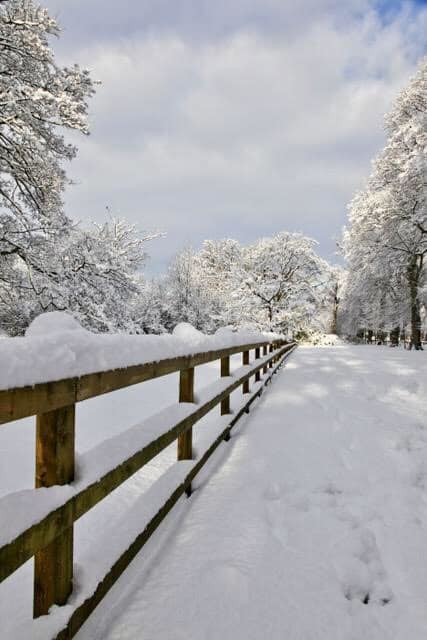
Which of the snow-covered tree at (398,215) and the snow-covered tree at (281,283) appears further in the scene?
the snow-covered tree at (281,283)

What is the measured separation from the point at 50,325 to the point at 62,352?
0.57 feet

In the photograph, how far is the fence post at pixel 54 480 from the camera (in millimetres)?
1402

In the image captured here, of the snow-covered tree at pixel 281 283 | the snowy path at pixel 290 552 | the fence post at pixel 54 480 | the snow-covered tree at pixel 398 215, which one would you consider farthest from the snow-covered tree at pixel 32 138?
the snow-covered tree at pixel 281 283

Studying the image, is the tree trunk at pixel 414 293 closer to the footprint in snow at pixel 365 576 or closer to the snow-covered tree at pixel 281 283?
the snow-covered tree at pixel 281 283

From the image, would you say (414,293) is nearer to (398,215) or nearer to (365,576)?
(398,215)

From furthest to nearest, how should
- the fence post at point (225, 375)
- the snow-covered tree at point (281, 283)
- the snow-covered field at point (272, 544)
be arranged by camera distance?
the snow-covered tree at point (281, 283) → the fence post at point (225, 375) → the snow-covered field at point (272, 544)

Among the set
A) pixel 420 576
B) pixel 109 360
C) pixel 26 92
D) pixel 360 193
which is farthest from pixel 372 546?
pixel 360 193

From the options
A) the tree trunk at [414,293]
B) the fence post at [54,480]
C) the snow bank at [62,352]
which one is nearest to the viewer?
the snow bank at [62,352]

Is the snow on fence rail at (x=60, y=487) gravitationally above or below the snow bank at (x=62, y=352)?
below

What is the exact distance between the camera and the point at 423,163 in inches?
552

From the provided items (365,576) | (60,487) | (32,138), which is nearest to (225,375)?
(365,576)

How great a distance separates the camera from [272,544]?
94.7 inches

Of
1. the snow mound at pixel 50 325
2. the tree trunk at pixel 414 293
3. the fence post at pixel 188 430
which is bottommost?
the fence post at pixel 188 430

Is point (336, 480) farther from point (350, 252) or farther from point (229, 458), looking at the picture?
point (350, 252)
